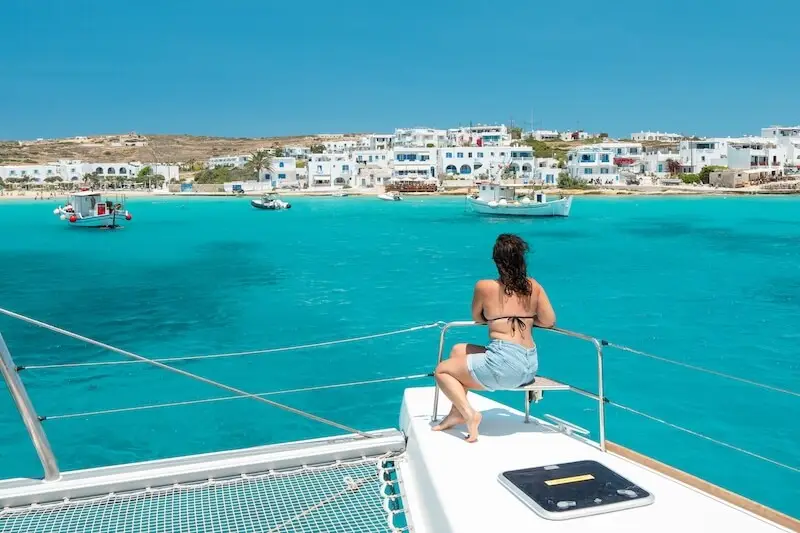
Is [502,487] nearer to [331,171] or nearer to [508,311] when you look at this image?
[508,311]

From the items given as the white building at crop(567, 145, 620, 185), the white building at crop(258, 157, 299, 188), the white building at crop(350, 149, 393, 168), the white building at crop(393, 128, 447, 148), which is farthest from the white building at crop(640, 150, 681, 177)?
the white building at crop(258, 157, 299, 188)

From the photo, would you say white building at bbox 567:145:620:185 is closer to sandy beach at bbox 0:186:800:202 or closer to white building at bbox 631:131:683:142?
sandy beach at bbox 0:186:800:202

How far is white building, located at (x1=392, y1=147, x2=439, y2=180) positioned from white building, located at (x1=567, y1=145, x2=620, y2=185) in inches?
979

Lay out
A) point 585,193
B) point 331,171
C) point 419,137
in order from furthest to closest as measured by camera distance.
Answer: point 419,137 < point 331,171 < point 585,193

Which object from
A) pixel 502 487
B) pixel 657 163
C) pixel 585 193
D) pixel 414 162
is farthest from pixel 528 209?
pixel 502 487

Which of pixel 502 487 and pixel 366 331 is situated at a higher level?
pixel 502 487

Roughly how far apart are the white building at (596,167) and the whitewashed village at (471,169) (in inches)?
7.0

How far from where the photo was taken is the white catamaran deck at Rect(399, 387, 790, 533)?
3738 mm

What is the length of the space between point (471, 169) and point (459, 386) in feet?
385

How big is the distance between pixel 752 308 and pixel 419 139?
117743 millimetres

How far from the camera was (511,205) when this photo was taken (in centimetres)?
7688

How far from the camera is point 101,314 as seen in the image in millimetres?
23562

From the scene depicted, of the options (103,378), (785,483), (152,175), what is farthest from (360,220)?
(152,175)

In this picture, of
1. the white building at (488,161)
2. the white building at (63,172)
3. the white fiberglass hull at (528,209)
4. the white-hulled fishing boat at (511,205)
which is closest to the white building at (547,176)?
the white building at (488,161)
